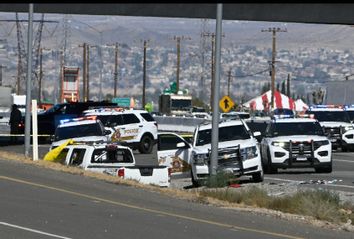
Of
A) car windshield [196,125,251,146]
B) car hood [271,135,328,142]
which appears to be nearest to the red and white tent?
car hood [271,135,328,142]

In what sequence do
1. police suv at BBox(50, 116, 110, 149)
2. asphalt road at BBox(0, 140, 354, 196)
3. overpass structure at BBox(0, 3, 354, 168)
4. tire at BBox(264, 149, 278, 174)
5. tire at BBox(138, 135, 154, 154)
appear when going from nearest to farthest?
1. asphalt road at BBox(0, 140, 354, 196)
2. tire at BBox(264, 149, 278, 174)
3. overpass structure at BBox(0, 3, 354, 168)
4. police suv at BBox(50, 116, 110, 149)
5. tire at BBox(138, 135, 154, 154)

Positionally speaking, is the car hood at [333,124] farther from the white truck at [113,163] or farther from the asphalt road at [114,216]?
the asphalt road at [114,216]

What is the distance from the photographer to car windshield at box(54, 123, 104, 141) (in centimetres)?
3697

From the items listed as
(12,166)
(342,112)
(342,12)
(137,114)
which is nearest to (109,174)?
(12,166)

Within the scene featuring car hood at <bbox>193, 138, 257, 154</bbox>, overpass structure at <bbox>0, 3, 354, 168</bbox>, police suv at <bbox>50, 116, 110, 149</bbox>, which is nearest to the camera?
car hood at <bbox>193, 138, 257, 154</bbox>

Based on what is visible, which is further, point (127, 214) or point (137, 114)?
point (137, 114)

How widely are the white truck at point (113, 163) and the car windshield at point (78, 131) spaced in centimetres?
703

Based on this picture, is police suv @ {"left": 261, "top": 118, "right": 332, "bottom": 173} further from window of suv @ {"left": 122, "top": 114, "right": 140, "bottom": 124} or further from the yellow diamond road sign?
the yellow diamond road sign

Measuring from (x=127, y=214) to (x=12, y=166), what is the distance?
33.0 ft

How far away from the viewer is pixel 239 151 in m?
29.8

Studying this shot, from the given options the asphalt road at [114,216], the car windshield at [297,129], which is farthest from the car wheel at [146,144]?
the asphalt road at [114,216]

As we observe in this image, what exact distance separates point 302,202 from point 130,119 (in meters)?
23.5

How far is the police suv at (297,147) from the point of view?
109ft

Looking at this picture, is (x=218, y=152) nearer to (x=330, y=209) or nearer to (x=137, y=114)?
(x=330, y=209)
